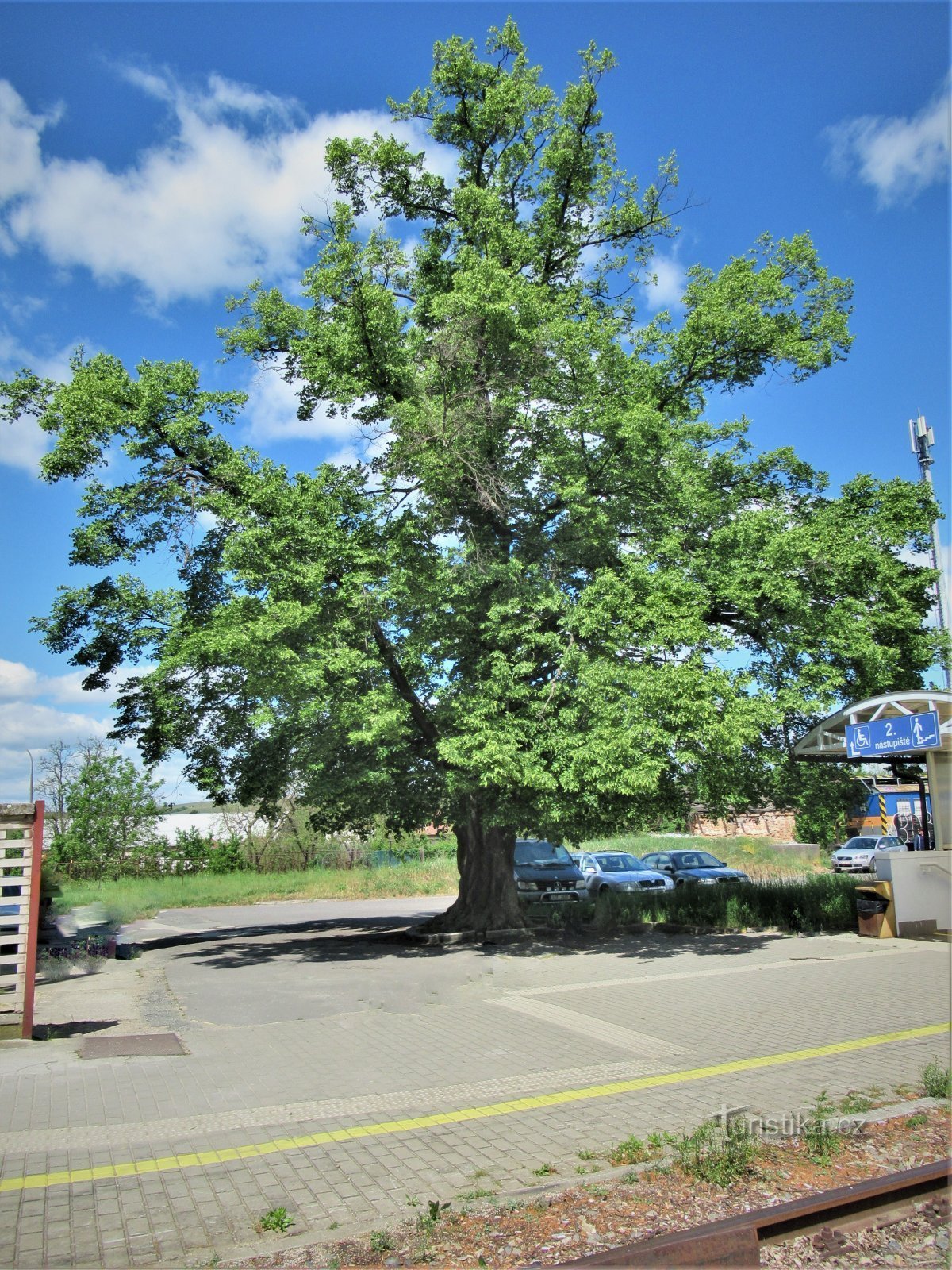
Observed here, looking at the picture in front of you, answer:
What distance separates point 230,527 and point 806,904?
42.4 ft

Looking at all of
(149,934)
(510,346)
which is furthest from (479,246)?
(149,934)

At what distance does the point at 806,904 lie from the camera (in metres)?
17.3

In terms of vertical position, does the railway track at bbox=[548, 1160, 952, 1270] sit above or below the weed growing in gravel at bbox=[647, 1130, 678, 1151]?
above

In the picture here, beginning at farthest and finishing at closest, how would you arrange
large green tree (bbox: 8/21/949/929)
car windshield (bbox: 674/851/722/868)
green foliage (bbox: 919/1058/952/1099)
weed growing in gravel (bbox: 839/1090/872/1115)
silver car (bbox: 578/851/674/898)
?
car windshield (bbox: 674/851/722/868), silver car (bbox: 578/851/674/898), large green tree (bbox: 8/21/949/929), green foliage (bbox: 919/1058/952/1099), weed growing in gravel (bbox: 839/1090/872/1115)

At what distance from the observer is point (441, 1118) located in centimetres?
602

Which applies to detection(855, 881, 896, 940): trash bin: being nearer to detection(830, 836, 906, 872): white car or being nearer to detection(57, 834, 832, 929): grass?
detection(57, 834, 832, 929): grass

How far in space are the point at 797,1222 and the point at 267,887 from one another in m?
30.6

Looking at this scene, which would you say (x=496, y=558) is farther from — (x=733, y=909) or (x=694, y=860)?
(x=694, y=860)

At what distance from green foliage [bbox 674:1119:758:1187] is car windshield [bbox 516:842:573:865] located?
59.5 ft

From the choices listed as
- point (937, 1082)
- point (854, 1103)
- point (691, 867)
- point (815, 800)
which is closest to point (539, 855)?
point (691, 867)

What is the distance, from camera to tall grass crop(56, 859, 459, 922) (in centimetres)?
2936

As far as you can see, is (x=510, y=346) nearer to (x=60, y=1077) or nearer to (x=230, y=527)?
(x=230, y=527)

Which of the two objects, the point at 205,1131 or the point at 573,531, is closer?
the point at 205,1131

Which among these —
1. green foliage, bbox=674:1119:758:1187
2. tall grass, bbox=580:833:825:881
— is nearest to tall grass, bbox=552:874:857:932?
tall grass, bbox=580:833:825:881
